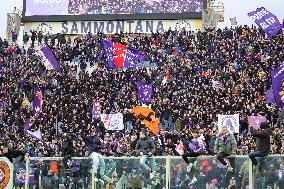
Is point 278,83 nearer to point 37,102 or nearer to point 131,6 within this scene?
point 37,102

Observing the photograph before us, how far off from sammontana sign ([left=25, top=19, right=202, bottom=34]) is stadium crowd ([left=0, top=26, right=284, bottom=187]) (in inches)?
191

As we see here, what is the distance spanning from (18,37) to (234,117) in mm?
28610

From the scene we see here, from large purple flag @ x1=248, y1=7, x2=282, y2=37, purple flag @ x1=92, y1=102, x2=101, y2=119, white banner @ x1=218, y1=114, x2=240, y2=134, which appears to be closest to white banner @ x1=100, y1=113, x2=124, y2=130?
purple flag @ x1=92, y1=102, x2=101, y2=119

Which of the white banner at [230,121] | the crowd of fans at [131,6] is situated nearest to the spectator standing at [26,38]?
the crowd of fans at [131,6]

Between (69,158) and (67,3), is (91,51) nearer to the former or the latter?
(67,3)

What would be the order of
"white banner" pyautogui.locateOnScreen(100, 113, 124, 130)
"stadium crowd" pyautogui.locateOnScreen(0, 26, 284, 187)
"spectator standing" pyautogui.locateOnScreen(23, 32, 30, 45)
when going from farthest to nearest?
"spectator standing" pyautogui.locateOnScreen(23, 32, 30, 45)
"white banner" pyautogui.locateOnScreen(100, 113, 124, 130)
"stadium crowd" pyautogui.locateOnScreen(0, 26, 284, 187)

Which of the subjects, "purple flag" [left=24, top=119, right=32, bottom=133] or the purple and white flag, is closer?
"purple flag" [left=24, top=119, right=32, bottom=133]

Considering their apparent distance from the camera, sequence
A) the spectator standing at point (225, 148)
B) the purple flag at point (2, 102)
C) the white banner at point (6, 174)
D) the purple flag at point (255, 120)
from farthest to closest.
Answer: the purple flag at point (2, 102), the purple flag at point (255, 120), the white banner at point (6, 174), the spectator standing at point (225, 148)

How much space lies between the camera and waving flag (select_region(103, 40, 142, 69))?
47.0 metres

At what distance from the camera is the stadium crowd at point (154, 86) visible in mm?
38469

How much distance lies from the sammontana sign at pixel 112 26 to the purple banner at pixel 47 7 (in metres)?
0.80

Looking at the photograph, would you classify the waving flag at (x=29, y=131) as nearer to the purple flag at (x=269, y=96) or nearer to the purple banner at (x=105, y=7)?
the purple flag at (x=269, y=96)

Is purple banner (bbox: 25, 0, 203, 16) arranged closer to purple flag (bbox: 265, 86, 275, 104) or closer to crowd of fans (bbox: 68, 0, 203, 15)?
crowd of fans (bbox: 68, 0, 203, 15)

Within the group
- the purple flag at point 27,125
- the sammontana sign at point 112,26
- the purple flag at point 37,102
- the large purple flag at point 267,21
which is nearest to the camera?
the purple flag at point 27,125
